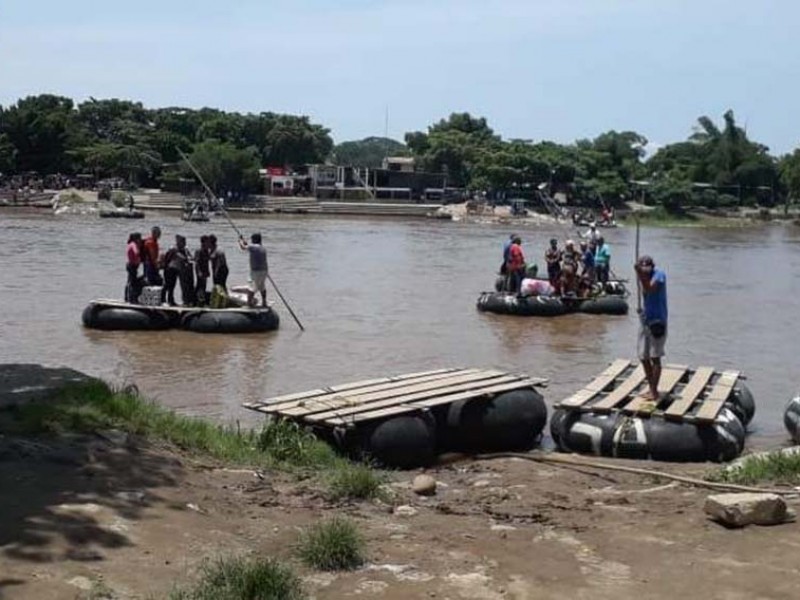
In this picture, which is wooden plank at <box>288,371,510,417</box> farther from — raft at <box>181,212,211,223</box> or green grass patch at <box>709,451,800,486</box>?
raft at <box>181,212,211,223</box>

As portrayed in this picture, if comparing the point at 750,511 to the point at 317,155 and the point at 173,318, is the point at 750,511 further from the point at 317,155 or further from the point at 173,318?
the point at 317,155

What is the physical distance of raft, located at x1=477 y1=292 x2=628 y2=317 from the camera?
80.2 feet

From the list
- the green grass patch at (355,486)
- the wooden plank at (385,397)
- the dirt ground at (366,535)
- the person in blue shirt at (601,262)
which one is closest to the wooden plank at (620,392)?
the wooden plank at (385,397)

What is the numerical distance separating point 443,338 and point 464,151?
90.9m

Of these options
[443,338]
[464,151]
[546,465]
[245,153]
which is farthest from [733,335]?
[464,151]

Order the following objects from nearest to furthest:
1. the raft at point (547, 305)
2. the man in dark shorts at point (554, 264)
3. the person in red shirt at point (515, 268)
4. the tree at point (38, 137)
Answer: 1. the raft at point (547, 305)
2. the person in red shirt at point (515, 268)
3. the man in dark shorts at point (554, 264)
4. the tree at point (38, 137)

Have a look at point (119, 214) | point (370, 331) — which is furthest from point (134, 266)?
point (119, 214)

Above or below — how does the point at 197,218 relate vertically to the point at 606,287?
above

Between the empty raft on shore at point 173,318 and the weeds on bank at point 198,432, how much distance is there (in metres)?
9.17

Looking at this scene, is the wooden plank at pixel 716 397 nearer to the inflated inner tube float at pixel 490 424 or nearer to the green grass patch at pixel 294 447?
the inflated inner tube float at pixel 490 424

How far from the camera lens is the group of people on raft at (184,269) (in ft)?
68.6

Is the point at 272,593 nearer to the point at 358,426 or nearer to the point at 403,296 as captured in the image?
the point at 358,426

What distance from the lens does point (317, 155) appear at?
117 m

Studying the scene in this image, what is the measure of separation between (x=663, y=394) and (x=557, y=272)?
1393cm
